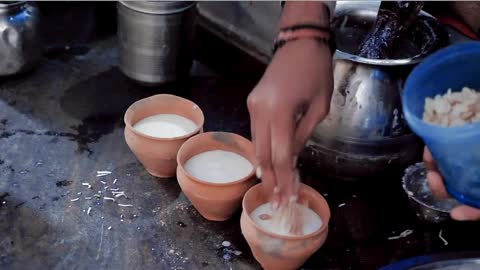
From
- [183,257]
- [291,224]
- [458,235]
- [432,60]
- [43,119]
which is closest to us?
[432,60]

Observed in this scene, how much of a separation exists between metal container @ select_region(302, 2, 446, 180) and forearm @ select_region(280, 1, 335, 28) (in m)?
0.39

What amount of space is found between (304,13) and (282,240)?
439 mm

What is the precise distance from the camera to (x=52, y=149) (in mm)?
1612

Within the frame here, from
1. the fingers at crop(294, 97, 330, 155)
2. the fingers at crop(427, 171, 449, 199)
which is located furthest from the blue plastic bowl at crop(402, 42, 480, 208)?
the fingers at crop(294, 97, 330, 155)

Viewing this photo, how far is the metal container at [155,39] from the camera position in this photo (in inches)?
68.7

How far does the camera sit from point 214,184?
1333mm

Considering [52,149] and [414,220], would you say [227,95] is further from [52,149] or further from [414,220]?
[414,220]

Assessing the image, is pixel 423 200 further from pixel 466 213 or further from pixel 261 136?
pixel 261 136

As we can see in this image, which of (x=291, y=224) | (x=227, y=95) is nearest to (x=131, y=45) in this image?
(x=227, y=95)

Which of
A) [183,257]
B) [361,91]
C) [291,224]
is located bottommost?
[183,257]

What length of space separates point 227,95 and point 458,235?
0.79 meters

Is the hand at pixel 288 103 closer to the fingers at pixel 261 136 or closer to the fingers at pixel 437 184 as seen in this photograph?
the fingers at pixel 261 136

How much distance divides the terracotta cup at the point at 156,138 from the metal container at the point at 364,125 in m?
0.31

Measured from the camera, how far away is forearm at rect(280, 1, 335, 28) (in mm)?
1004
